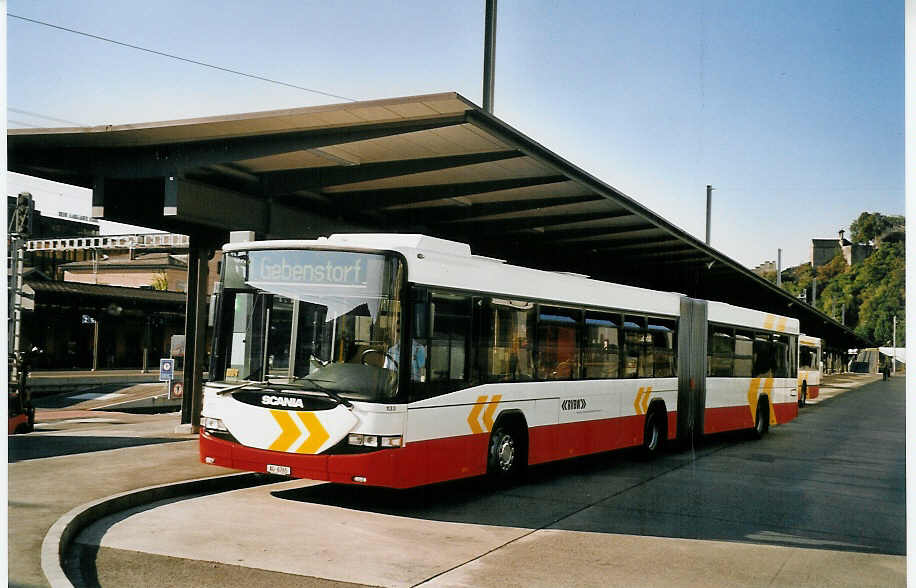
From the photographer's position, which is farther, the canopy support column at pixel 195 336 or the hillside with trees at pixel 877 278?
the canopy support column at pixel 195 336

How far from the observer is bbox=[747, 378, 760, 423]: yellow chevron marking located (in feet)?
62.8

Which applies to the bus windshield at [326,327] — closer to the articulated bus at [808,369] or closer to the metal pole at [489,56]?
the metal pole at [489,56]

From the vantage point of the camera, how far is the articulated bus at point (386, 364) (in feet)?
29.9

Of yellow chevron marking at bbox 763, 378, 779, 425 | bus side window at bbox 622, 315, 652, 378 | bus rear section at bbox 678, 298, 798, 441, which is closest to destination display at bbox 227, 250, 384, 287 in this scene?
bus side window at bbox 622, 315, 652, 378

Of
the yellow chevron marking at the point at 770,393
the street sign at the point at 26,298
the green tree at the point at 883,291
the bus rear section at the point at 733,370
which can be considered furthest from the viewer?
the yellow chevron marking at the point at 770,393

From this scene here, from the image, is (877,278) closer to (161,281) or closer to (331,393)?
(331,393)

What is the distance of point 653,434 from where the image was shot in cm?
1527

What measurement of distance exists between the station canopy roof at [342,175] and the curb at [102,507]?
4265mm

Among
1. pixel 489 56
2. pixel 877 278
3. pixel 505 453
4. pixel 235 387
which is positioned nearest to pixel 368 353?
pixel 235 387

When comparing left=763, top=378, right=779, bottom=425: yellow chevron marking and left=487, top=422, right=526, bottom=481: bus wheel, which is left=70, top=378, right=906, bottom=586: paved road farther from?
left=763, top=378, right=779, bottom=425: yellow chevron marking

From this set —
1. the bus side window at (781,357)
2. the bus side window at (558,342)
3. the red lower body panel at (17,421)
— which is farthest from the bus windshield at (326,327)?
the bus side window at (781,357)

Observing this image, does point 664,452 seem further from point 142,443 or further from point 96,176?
point 96,176

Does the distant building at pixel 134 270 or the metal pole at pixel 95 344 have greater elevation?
the distant building at pixel 134 270

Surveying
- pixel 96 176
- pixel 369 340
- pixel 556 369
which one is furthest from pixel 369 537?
pixel 96 176
